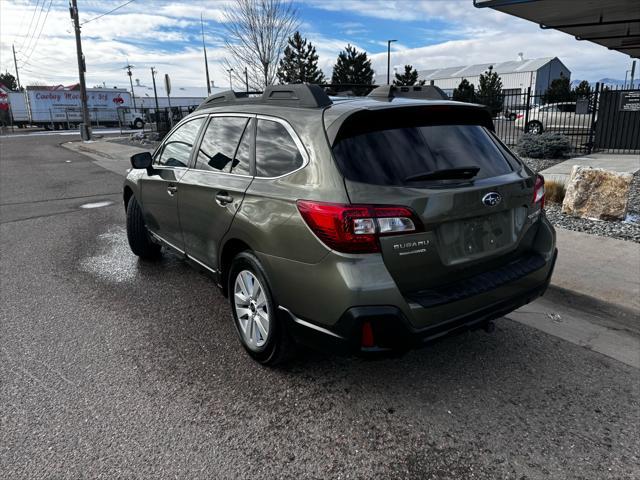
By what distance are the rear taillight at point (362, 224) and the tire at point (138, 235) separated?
3.37m

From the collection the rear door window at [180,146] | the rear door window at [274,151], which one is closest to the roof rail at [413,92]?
the rear door window at [274,151]

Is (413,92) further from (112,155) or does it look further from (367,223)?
(112,155)

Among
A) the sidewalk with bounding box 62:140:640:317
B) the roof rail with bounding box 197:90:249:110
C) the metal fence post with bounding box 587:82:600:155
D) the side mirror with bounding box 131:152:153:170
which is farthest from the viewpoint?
the metal fence post with bounding box 587:82:600:155

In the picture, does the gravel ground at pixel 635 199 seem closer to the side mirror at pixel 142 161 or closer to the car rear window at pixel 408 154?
the car rear window at pixel 408 154

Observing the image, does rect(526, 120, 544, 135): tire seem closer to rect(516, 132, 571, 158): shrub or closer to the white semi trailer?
rect(516, 132, 571, 158): shrub

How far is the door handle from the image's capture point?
3203mm

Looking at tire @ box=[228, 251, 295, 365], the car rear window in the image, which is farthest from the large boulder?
tire @ box=[228, 251, 295, 365]

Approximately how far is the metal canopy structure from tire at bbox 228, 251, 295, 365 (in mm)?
7371

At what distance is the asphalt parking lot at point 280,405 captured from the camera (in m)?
2.37

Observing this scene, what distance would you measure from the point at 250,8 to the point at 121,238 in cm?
1598

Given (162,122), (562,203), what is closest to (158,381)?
(562,203)

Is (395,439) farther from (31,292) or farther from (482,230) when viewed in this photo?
(31,292)

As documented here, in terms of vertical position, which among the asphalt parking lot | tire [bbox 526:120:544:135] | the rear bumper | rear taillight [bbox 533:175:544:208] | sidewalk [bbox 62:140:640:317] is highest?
rear taillight [bbox 533:175:544:208]

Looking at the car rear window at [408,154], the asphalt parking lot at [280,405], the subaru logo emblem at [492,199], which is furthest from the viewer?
the subaru logo emblem at [492,199]
